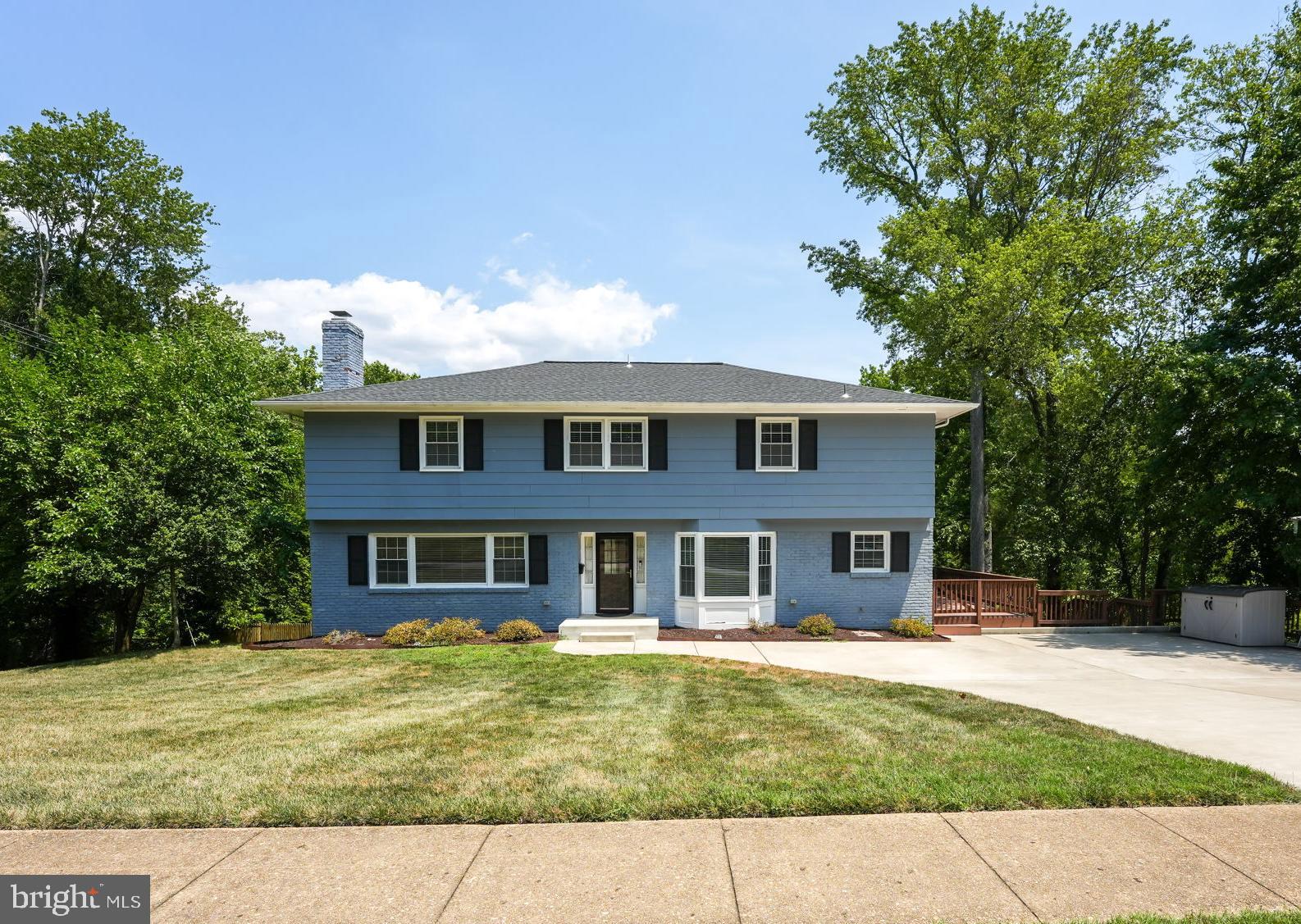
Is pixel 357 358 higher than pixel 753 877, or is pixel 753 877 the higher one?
pixel 357 358

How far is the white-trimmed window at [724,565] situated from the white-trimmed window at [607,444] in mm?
2119

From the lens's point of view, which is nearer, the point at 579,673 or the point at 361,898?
the point at 361,898

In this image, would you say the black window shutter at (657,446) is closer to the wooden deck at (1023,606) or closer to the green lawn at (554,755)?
the green lawn at (554,755)

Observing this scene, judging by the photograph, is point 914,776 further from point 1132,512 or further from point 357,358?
point 1132,512

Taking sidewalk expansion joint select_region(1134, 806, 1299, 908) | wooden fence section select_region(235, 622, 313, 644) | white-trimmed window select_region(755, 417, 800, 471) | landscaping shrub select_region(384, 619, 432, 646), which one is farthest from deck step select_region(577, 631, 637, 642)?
sidewalk expansion joint select_region(1134, 806, 1299, 908)

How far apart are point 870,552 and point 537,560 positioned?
304 inches

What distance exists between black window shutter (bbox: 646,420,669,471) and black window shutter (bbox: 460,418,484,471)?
12.2ft

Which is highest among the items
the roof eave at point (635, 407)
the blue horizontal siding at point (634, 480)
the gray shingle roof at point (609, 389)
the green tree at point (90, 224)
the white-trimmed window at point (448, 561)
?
the green tree at point (90, 224)

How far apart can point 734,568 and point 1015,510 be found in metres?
14.1

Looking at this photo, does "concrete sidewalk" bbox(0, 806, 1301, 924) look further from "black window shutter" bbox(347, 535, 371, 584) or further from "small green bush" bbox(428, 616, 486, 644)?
"black window shutter" bbox(347, 535, 371, 584)

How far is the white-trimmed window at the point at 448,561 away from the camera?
49.2ft

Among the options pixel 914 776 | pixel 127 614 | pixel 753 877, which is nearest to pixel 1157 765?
pixel 914 776

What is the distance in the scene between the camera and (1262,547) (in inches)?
640

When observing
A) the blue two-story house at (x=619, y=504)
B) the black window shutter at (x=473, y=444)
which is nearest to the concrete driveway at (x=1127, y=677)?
the blue two-story house at (x=619, y=504)
